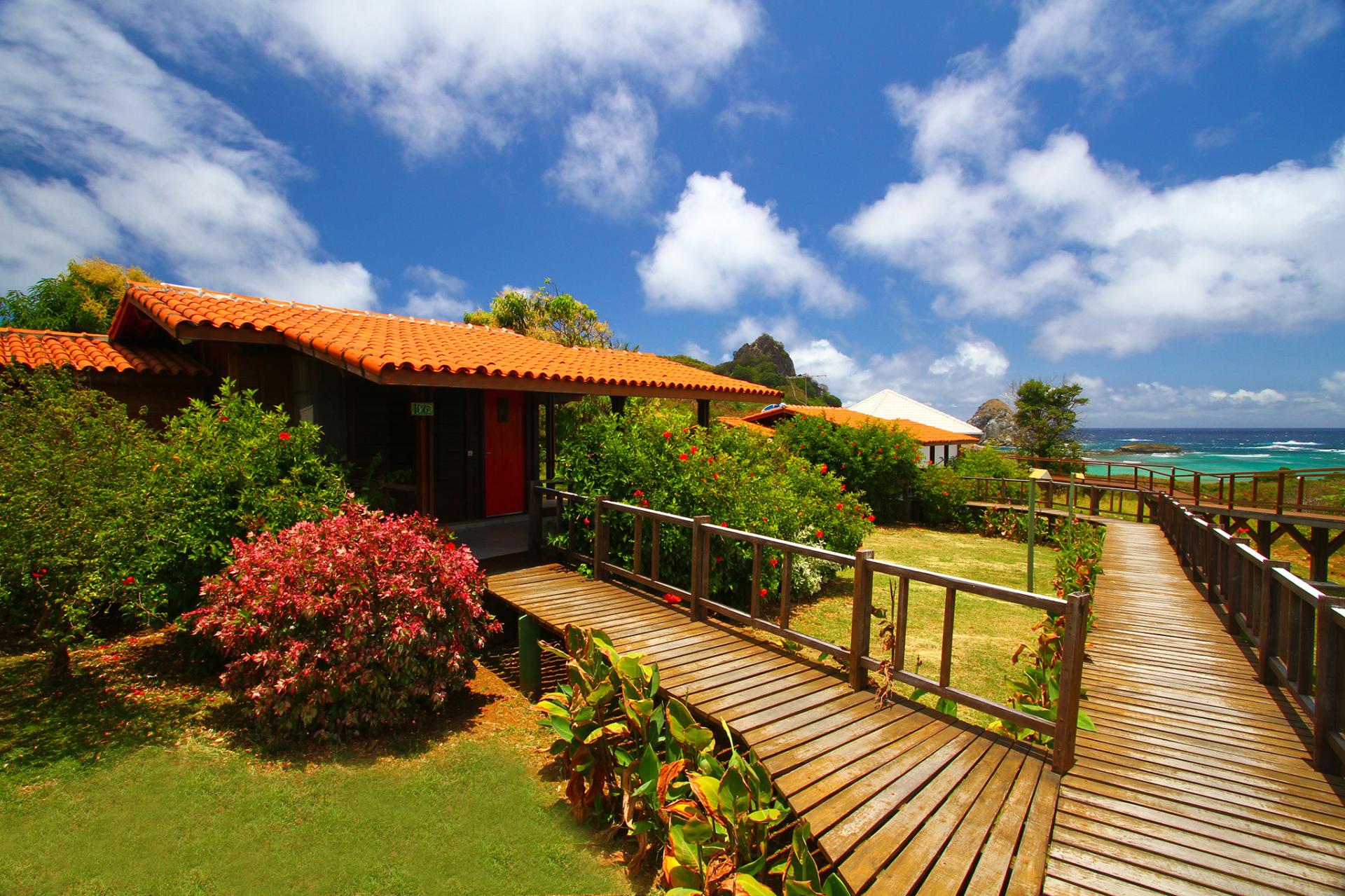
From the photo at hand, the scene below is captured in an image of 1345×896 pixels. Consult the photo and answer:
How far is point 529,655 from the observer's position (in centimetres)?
556

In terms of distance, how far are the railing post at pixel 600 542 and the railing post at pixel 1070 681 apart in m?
4.37

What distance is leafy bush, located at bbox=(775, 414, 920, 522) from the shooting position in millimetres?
16812

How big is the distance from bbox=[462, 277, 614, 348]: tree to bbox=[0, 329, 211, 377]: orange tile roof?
13.9 metres

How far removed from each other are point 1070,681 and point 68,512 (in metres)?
6.55

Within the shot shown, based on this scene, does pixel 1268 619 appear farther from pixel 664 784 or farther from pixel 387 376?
pixel 387 376

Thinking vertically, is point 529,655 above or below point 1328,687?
below

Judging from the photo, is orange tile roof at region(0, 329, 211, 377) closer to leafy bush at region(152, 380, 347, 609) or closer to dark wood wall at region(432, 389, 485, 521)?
dark wood wall at region(432, 389, 485, 521)

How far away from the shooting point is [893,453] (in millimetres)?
16812

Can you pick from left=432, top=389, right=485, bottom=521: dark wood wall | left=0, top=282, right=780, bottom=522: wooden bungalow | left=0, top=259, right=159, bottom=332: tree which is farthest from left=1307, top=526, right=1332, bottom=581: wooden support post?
left=0, top=259, right=159, bottom=332: tree

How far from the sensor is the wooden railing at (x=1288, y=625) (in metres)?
3.36

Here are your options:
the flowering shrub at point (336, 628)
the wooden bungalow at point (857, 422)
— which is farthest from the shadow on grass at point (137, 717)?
the wooden bungalow at point (857, 422)

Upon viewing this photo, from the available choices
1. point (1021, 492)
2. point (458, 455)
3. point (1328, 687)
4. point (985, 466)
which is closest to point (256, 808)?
point (1328, 687)

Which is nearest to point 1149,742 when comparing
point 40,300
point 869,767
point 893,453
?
point 869,767

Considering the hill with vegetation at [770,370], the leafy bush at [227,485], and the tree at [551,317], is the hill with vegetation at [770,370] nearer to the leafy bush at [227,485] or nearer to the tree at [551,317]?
the tree at [551,317]
